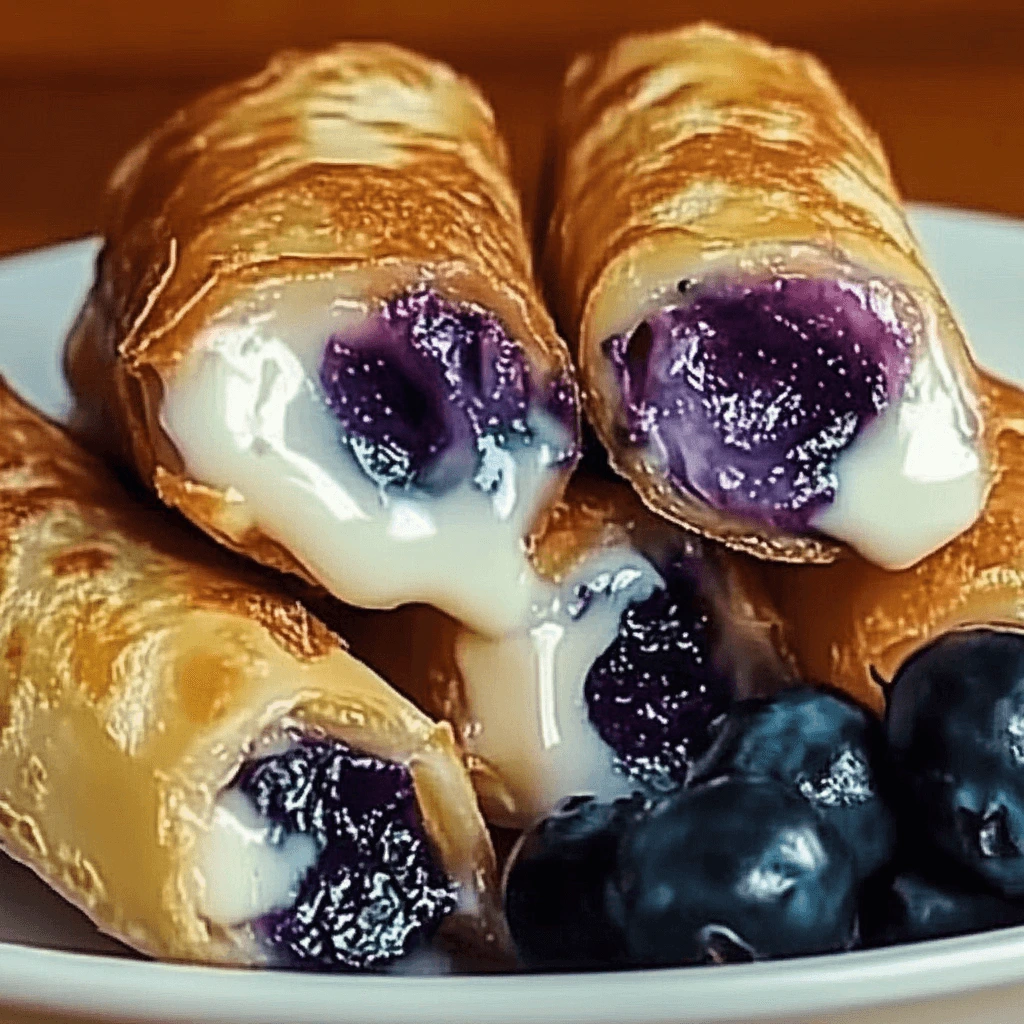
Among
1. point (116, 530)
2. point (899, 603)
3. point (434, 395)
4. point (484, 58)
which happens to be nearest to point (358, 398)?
point (434, 395)

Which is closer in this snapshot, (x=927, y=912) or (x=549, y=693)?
(x=927, y=912)

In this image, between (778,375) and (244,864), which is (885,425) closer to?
(778,375)

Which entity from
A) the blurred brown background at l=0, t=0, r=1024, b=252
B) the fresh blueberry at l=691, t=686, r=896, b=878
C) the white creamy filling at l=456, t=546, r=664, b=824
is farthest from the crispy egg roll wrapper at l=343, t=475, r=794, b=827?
the blurred brown background at l=0, t=0, r=1024, b=252

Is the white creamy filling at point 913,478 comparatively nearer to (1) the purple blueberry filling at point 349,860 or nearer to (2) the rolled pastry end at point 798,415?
(2) the rolled pastry end at point 798,415

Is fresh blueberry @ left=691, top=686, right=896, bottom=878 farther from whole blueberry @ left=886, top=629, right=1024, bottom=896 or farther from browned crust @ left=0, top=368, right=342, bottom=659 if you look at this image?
browned crust @ left=0, top=368, right=342, bottom=659

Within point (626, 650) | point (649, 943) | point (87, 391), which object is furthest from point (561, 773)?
point (87, 391)
